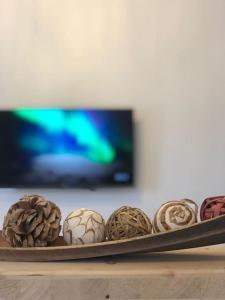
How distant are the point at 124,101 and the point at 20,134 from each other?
560 millimetres

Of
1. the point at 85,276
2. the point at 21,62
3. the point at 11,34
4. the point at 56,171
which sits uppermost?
the point at 11,34

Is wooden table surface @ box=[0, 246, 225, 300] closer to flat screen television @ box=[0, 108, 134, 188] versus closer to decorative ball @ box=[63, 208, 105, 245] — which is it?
decorative ball @ box=[63, 208, 105, 245]

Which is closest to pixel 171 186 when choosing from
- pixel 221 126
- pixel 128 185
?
pixel 128 185

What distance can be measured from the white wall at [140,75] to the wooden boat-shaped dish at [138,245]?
1.68 m

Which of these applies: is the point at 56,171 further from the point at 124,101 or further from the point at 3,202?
the point at 124,101

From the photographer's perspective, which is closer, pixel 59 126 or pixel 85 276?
pixel 85 276

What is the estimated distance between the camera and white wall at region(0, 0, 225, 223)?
2.22 meters

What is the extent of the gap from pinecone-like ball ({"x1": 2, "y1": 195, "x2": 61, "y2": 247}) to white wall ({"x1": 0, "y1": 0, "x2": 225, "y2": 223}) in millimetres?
1659

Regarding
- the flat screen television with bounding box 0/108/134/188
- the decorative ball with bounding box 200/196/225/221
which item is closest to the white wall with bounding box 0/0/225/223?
the flat screen television with bounding box 0/108/134/188

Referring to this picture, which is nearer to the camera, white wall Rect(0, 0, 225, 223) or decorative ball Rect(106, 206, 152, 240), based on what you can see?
decorative ball Rect(106, 206, 152, 240)

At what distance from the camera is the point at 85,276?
46cm

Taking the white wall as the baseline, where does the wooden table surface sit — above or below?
below

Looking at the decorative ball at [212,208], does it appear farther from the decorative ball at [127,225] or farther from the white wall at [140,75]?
the white wall at [140,75]

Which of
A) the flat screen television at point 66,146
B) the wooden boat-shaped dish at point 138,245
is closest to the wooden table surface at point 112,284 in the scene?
the wooden boat-shaped dish at point 138,245
